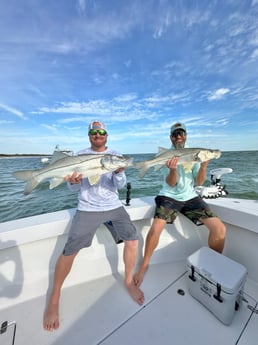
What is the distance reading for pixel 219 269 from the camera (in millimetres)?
1794

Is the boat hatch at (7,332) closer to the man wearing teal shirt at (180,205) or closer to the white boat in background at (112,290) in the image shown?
the white boat in background at (112,290)

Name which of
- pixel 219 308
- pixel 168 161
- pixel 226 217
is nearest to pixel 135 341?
pixel 219 308

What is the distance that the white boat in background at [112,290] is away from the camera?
5.35ft

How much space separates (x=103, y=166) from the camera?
1954mm

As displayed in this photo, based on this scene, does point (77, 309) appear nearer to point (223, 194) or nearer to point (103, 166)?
point (103, 166)

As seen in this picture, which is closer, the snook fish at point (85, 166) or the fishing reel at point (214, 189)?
the snook fish at point (85, 166)

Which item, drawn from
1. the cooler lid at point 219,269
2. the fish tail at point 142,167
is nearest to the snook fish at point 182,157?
the fish tail at point 142,167

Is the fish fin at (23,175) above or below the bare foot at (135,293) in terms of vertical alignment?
above

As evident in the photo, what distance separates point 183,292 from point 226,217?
1.00 metres

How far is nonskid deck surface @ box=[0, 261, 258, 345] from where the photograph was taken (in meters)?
1.59

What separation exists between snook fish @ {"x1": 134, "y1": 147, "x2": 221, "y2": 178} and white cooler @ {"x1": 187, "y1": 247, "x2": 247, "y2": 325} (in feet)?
3.38

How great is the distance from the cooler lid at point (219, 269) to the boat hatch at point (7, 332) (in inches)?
66.5

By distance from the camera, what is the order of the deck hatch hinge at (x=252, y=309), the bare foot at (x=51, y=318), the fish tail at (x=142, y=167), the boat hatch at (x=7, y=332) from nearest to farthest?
1. the boat hatch at (x=7, y=332)
2. the bare foot at (x=51, y=318)
3. the deck hatch hinge at (x=252, y=309)
4. the fish tail at (x=142, y=167)

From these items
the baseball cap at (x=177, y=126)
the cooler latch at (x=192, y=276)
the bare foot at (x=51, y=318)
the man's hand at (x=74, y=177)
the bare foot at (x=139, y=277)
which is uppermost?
the baseball cap at (x=177, y=126)
